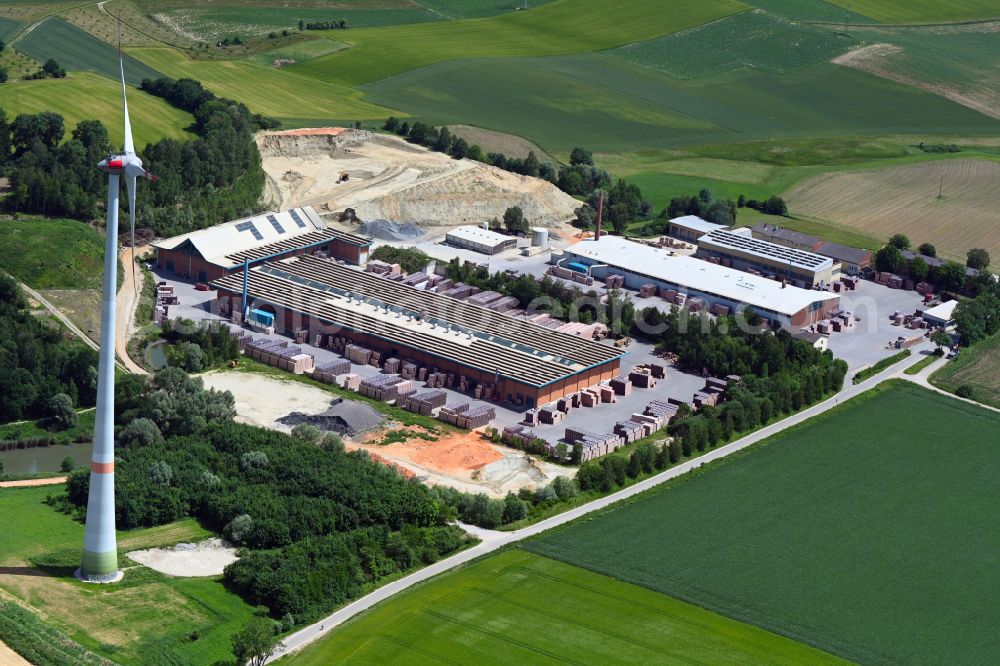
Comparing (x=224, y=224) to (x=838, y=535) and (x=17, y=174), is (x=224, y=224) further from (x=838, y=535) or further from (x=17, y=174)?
(x=838, y=535)

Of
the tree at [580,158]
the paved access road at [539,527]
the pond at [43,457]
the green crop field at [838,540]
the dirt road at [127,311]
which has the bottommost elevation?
the pond at [43,457]

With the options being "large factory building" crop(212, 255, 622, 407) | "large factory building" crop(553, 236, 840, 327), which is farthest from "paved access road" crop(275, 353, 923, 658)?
"large factory building" crop(212, 255, 622, 407)

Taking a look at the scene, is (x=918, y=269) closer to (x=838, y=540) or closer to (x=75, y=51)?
(x=838, y=540)

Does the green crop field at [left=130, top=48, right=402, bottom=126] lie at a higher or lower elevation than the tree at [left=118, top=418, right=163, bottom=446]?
higher

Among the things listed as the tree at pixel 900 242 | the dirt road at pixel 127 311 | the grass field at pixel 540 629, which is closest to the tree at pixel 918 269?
the tree at pixel 900 242

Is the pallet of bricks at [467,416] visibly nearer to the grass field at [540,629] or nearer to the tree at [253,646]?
the grass field at [540,629]

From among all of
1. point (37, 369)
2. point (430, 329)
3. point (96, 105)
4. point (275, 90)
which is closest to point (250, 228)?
point (430, 329)

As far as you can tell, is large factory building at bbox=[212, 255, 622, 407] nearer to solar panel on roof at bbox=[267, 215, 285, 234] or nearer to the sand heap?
solar panel on roof at bbox=[267, 215, 285, 234]
